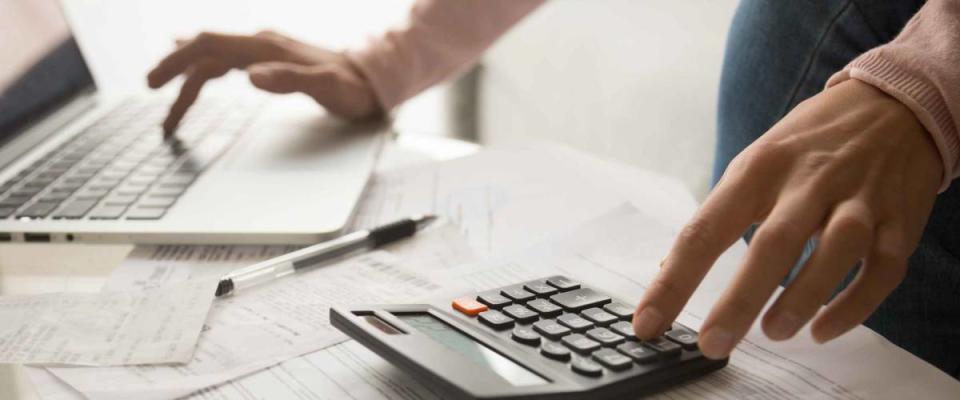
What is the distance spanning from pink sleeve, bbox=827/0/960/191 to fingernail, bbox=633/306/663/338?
0.16 metres

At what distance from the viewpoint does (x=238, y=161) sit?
0.71 meters

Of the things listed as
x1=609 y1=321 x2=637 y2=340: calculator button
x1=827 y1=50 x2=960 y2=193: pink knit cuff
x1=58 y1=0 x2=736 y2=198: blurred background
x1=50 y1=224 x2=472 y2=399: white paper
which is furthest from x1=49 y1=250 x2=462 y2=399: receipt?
x1=58 y1=0 x2=736 y2=198: blurred background

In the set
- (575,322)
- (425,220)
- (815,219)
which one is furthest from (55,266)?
(815,219)

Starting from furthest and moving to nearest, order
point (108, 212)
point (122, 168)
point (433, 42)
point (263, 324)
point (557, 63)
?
point (557, 63) < point (433, 42) < point (122, 168) < point (108, 212) < point (263, 324)

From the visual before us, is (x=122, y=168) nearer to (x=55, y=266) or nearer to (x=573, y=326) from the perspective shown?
(x=55, y=266)

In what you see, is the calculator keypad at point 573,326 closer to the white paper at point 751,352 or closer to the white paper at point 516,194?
the white paper at point 751,352

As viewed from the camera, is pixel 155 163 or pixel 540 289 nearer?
pixel 540 289

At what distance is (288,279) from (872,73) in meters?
0.34

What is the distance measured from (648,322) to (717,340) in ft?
0.12

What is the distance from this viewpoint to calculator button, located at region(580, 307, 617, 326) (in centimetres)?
41

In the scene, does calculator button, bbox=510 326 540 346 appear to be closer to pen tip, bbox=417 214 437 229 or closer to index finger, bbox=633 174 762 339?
index finger, bbox=633 174 762 339

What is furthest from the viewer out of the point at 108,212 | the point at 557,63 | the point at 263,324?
the point at 557,63

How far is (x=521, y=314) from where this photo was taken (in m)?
0.42

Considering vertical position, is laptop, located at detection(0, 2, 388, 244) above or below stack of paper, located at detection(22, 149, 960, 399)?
above
